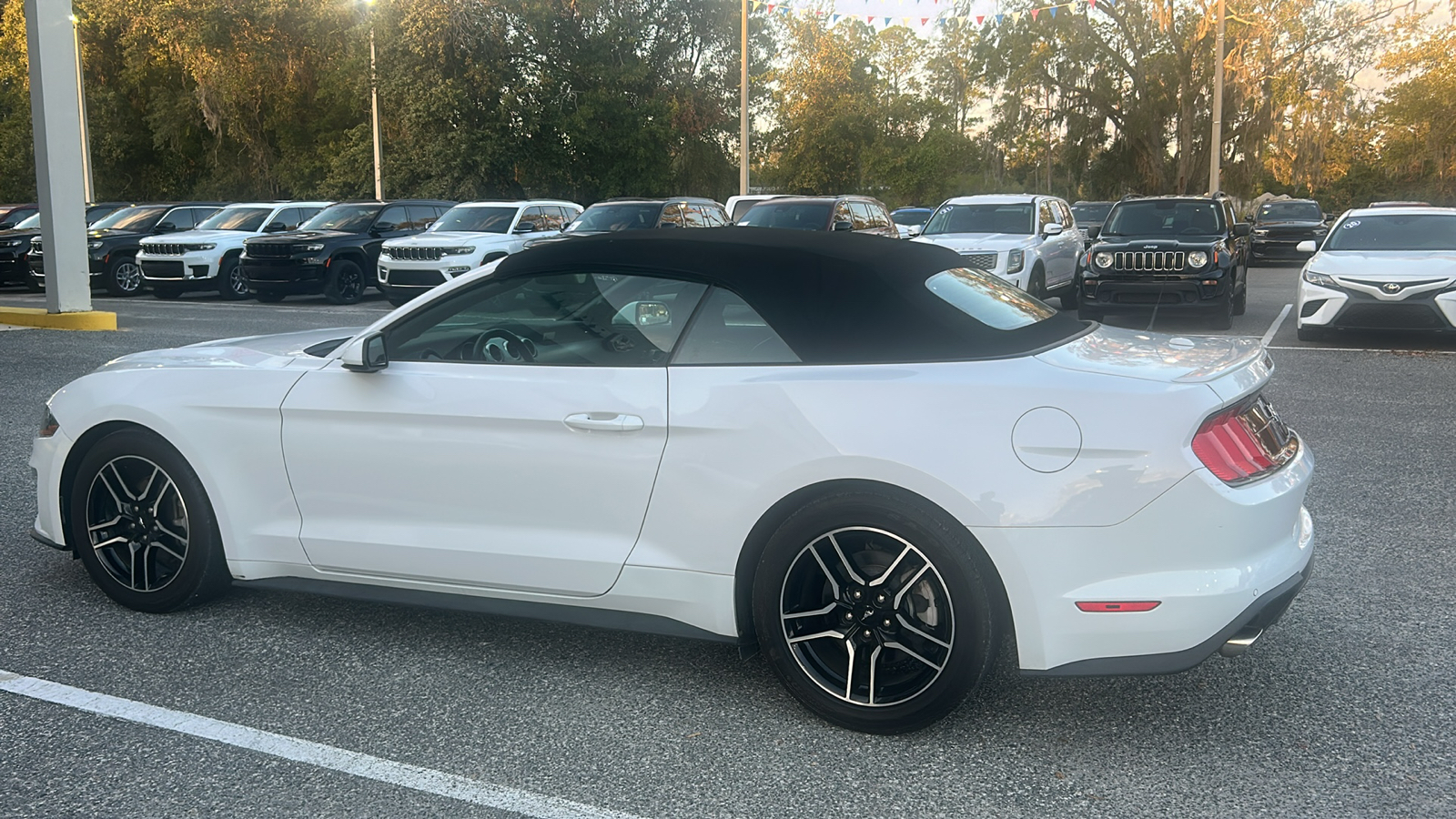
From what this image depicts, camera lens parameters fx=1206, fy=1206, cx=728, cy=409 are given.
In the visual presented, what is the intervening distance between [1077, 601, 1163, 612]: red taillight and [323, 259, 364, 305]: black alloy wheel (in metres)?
18.5

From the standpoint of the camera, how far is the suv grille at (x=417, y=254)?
18.2 m

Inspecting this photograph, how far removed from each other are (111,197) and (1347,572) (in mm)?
52446

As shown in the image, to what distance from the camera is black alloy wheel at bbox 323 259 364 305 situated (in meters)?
20.0

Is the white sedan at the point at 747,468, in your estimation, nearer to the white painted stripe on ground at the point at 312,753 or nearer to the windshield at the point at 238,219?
the white painted stripe on ground at the point at 312,753

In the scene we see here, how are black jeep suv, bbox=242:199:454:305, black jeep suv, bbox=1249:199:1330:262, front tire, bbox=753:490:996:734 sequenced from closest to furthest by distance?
front tire, bbox=753:490:996:734, black jeep suv, bbox=242:199:454:305, black jeep suv, bbox=1249:199:1330:262

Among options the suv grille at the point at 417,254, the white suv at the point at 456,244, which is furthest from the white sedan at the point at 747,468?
the suv grille at the point at 417,254

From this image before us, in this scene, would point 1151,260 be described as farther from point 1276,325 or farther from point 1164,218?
point 1276,325

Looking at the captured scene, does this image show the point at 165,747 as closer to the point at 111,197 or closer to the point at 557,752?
the point at 557,752

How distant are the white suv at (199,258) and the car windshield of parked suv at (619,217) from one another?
20.5 feet

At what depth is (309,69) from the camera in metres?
41.4

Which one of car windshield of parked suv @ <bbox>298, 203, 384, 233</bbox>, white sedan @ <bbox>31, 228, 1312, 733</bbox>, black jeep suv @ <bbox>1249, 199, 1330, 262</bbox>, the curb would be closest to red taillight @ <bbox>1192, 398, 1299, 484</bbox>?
white sedan @ <bbox>31, 228, 1312, 733</bbox>

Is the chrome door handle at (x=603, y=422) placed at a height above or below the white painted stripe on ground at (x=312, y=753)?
above

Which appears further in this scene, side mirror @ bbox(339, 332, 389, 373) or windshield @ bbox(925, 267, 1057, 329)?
side mirror @ bbox(339, 332, 389, 373)

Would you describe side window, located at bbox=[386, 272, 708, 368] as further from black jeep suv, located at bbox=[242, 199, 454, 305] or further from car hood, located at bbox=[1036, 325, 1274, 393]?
black jeep suv, located at bbox=[242, 199, 454, 305]
